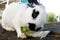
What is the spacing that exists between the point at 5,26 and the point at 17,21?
114 millimetres

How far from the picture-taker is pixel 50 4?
1.50 meters

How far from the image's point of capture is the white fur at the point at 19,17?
0.61 meters

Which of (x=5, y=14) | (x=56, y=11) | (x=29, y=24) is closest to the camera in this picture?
(x=29, y=24)

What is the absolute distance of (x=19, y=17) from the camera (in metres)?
0.65

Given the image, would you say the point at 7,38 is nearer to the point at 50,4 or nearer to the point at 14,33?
the point at 14,33

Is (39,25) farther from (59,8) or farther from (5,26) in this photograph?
(59,8)

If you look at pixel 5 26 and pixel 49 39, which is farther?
pixel 5 26

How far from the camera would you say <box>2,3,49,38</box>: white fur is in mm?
615

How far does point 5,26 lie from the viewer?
0.74m

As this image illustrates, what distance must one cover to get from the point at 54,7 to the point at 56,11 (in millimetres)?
57

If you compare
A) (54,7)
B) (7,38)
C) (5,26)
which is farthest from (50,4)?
(7,38)

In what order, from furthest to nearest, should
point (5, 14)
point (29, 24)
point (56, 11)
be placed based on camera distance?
1. point (56, 11)
2. point (5, 14)
3. point (29, 24)

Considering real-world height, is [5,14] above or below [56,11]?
above

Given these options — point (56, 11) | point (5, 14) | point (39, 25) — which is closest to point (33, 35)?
point (39, 25)
